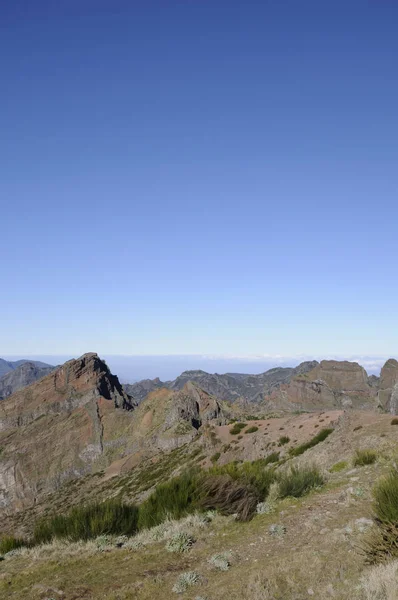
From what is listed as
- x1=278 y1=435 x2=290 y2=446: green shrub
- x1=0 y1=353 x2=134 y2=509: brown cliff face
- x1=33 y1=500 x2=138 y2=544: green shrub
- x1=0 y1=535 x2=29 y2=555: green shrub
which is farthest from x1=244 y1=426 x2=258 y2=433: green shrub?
x1=0 y1=353 x2=134 y2=509: brown cliff face

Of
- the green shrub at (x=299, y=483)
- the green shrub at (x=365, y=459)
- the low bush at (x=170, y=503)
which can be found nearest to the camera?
the low bush at (x=170, y=503)

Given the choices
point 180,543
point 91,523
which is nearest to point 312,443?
point 91,523

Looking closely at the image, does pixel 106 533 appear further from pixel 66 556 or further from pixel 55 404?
pixel 55 404

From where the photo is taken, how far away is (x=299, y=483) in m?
16.0

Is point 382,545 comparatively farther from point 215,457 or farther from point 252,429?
point 252,429

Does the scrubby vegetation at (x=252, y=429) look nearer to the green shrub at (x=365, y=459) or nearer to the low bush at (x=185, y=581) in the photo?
the green shrub at (x=365, y=459)

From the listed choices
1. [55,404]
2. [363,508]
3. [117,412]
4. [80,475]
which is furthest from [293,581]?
[55,404]

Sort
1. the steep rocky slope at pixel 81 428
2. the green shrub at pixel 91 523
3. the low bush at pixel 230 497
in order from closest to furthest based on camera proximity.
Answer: the low bush at pixel 230 497, the green shrub at pixel 91 523, the steep rocky slope at pixel 81 428

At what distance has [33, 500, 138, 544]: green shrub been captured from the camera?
14.4 meters

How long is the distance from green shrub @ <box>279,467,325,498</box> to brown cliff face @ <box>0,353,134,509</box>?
122 m

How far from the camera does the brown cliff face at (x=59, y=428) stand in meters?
133

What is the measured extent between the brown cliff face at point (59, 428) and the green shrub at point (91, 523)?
121126 millimetres

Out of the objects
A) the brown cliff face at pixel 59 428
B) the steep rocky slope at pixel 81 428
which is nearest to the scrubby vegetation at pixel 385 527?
the steep rocky slope at pixel 81 428

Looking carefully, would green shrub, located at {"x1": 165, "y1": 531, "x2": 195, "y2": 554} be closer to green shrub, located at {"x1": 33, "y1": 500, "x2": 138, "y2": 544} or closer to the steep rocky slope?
green shrub, located at {"x1": 33, "y1": 500, "x2": 138, "y2": 544}
